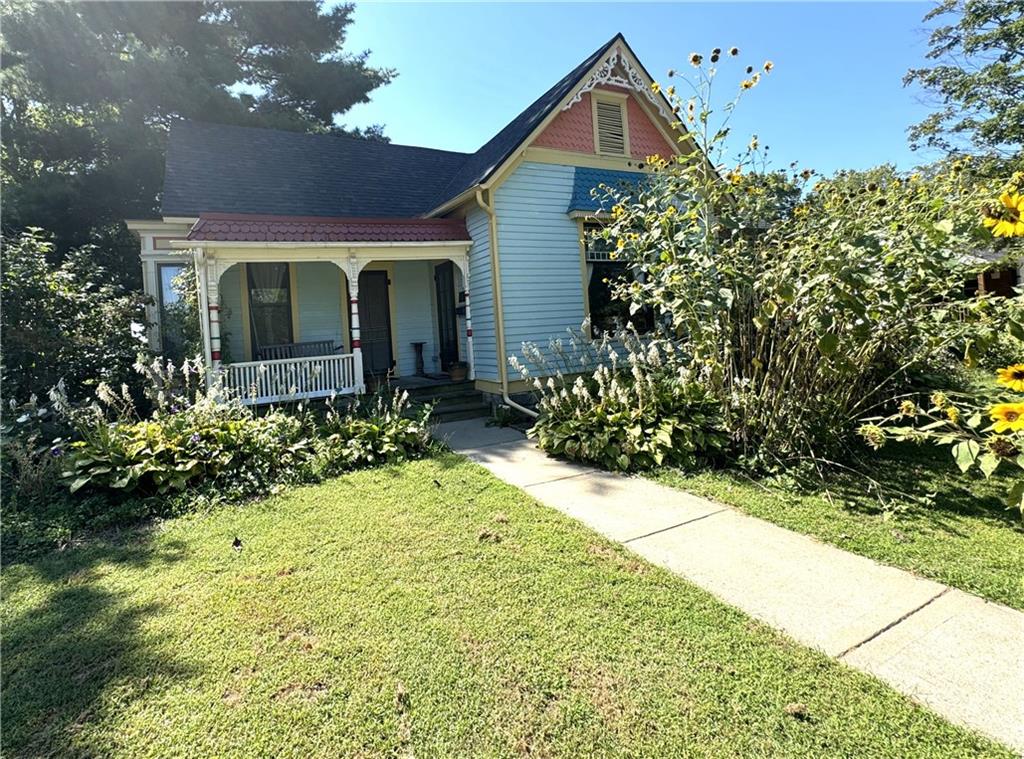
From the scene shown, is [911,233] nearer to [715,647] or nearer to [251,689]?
[715,647]

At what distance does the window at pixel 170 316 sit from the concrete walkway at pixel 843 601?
7.98 meters

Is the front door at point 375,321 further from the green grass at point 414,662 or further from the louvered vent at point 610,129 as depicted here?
the green grass at point 414,662

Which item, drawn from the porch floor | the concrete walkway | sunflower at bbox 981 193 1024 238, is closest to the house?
the porch floor

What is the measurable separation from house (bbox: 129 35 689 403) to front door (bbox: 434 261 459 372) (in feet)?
0.14

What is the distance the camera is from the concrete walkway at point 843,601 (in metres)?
2.12

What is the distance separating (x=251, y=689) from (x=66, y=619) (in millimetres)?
1511

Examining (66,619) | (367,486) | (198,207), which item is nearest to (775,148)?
(367,486)

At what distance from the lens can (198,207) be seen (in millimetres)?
9578

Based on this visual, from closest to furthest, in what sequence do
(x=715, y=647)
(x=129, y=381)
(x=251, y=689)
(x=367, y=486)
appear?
(x=251, y=689) < (x=715, y=647) < (x=367, y=486) < (x=129, y=381)

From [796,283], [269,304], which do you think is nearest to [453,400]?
[269,304]

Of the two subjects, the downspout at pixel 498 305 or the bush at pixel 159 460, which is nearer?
the bush at pixel 159 460

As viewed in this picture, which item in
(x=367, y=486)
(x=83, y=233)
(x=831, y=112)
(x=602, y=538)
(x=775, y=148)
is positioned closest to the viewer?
(x=602, y=538)

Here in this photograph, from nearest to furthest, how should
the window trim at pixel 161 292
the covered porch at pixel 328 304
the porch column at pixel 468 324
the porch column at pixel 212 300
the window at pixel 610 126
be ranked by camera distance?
the porch column at pixel 212 300 < the covered porch at pixel 328 304 < the porch column at pixel 468 324 < the window trim at pixel 161 292 < the window at pixel 610 126

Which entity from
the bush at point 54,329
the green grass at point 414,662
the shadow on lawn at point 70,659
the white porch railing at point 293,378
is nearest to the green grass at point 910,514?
the green grass at point 414,662
